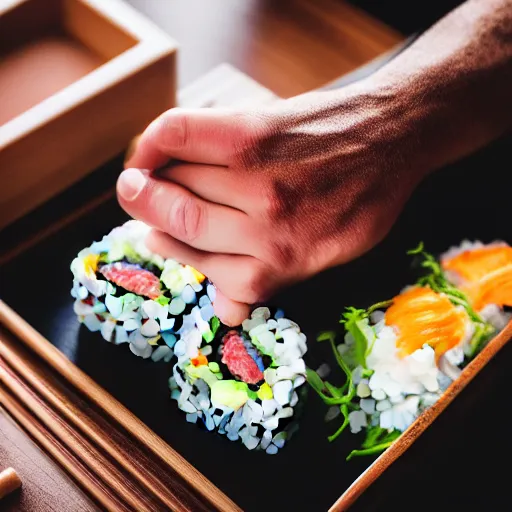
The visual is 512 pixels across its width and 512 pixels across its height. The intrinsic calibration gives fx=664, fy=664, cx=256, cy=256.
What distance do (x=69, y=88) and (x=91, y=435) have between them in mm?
307

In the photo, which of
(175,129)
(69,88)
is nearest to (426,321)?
(175,129)

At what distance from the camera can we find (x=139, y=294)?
539mm

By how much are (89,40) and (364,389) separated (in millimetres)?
447

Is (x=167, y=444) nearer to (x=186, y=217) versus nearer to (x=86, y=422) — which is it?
Result: (x=86, y=422)

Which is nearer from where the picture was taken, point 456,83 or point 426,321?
point 426,321

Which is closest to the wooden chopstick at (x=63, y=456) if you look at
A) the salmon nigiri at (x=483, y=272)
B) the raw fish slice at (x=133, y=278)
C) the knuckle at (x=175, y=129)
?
the raw fish slice at (x=133, y=278)

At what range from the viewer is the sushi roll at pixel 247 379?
51 centimetres

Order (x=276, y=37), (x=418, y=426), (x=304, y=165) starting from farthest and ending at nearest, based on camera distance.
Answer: (x=276, y=37) → (x=304, y=165) → (x=418, y=426)

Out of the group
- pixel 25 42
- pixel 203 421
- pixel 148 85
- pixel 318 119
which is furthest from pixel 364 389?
pixel 25 42

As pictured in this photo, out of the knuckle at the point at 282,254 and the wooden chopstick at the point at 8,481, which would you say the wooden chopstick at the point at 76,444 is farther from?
the knuckle at the point at 282,254

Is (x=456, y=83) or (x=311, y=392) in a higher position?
(x=456, y=83)

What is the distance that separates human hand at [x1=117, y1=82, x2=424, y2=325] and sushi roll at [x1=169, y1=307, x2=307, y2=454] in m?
0.02

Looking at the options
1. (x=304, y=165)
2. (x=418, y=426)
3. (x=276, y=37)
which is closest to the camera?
(x=418, y=426)

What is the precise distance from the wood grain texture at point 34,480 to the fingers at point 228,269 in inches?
7.1
